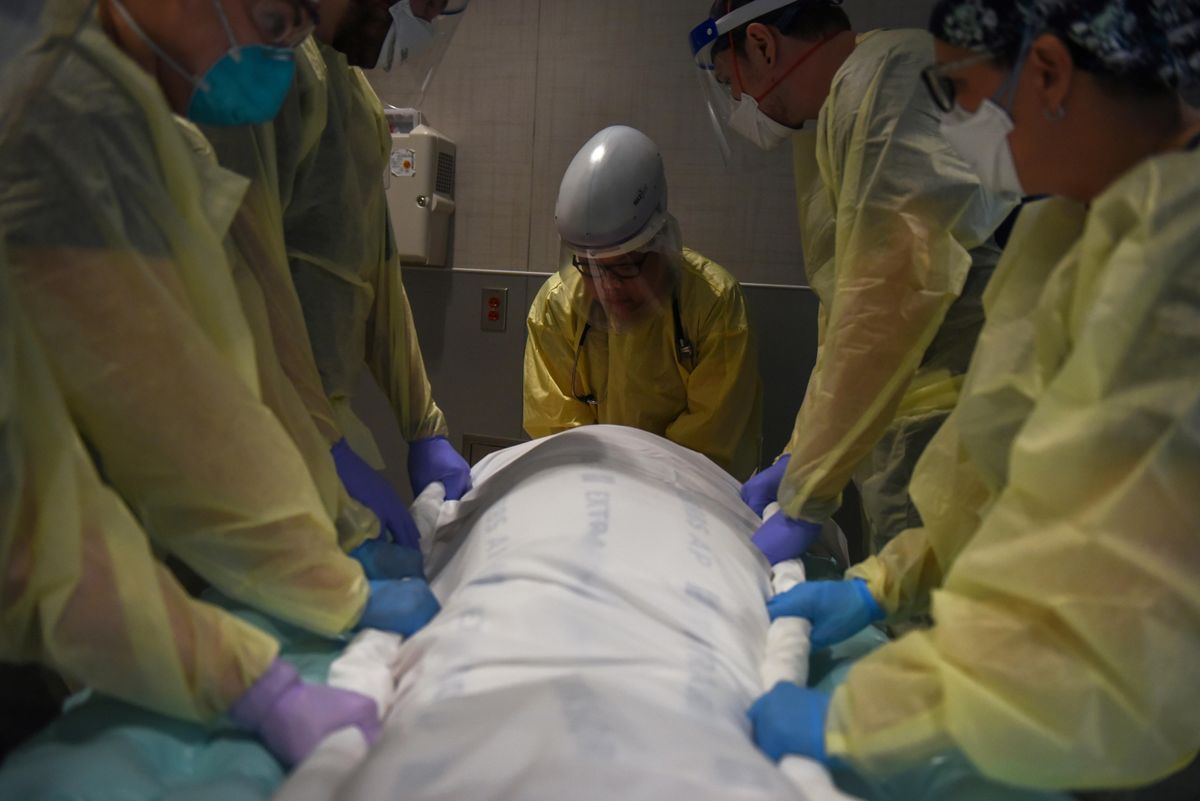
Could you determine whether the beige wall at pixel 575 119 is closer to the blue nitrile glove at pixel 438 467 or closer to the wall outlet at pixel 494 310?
the wall outlet at pixel 494 310

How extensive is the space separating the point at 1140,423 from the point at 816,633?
2.01ft

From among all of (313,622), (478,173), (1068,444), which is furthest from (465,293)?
(1068,444)

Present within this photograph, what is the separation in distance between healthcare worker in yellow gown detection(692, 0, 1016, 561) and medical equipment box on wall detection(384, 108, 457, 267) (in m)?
1.21

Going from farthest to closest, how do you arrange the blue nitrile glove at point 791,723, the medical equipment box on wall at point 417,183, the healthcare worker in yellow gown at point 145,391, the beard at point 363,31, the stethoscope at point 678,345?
the medical equipment box on wall at point 417,183 → the stethoscope at point 678,345 → the beard at point 363,31 → the blue nitrile glove at point 791,723 → the healthcare worker in yellow gown at point 145,391

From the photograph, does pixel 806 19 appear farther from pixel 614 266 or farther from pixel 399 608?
pixel 399 608

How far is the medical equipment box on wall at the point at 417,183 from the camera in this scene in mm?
2547

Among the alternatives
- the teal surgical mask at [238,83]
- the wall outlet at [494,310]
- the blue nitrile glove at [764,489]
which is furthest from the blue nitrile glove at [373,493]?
the wall outlet at [494,310]

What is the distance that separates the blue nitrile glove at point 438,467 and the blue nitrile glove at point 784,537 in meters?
0.63

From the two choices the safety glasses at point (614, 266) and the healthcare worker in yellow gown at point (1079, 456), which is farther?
the safety glasses at point (614, 266)

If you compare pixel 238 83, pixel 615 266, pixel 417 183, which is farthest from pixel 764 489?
pixel 417 183

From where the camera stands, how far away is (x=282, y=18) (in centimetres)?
94

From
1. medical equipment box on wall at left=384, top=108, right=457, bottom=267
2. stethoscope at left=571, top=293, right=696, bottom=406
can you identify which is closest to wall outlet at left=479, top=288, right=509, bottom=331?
medical equipment box on wall at left=384, top=108, right=457, bottom=267

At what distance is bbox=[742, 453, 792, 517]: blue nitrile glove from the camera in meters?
1.74

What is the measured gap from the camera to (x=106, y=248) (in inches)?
30.7
